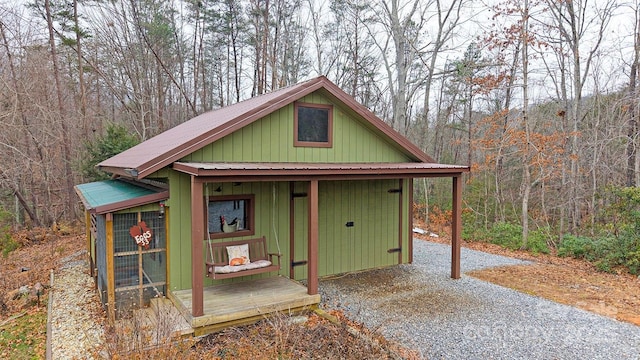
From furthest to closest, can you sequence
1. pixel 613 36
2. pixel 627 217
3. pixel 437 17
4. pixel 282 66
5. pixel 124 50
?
1. pixel 282 66
2. pixel 124 50
3. pixel 437 17
4. pixel 613 36
5. pixel 627 217

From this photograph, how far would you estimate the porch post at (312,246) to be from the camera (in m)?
5.73

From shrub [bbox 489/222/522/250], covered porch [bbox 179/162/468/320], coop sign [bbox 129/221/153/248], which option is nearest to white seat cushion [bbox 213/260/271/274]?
covered porch [bbox 179/162/468/320]

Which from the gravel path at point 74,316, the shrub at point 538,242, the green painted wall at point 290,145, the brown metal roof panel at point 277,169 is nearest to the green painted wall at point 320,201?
the green painted wall at point 290,145

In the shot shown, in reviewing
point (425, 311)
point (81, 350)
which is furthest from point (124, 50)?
point (425, 311)

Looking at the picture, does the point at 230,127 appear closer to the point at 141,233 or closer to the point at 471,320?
the point at 141,233

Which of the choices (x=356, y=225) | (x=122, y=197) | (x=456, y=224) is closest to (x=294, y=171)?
(x=356, y=225)

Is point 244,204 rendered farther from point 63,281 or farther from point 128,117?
point 128,117

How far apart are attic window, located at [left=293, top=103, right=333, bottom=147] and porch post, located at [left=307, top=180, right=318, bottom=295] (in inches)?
54.6

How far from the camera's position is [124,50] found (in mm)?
A: 16609

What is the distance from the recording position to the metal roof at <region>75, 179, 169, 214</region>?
17.5 ft

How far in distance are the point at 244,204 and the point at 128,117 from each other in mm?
14358

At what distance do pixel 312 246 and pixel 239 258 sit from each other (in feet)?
4.17

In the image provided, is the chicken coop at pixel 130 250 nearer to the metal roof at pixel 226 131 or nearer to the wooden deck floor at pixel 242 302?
the wooden deck floor at pixel 242 302

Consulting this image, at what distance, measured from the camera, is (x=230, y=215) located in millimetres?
6371
